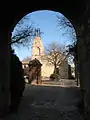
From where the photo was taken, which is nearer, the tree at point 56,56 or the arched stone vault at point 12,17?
the arched stone vault at point 12,17

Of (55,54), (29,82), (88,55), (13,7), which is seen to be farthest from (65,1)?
(55,54)

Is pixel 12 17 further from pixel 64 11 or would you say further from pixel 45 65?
pixel 45 65

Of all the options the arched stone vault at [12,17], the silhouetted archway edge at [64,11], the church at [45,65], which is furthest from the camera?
the church at [45,65]

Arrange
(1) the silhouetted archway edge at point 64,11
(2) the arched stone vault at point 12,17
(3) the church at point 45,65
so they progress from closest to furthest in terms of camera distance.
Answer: (2) the arched stone vault at point 12,17
(1) the silhouetted archway edge at point 64,11
(3) the church at point 45,65

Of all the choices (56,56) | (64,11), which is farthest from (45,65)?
(64,11)

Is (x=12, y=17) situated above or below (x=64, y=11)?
below

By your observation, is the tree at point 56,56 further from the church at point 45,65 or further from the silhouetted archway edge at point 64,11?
the silhouetted archway edge at point 64,11

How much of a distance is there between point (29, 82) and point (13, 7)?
20856mm

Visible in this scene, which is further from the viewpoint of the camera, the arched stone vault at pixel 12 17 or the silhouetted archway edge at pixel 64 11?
the silhouetted archway edge at pixel 64 11

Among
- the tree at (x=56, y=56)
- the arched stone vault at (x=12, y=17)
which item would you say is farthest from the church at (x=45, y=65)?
the arched stone vault at (x=12, y=17)

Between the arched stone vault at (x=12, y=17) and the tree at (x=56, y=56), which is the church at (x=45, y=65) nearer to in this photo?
the tree at (x=56, y=56)

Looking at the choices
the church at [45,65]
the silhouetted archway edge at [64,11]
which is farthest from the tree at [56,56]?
the silhouetted archway edge at [64,11]

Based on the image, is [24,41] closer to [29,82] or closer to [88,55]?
[29,82]

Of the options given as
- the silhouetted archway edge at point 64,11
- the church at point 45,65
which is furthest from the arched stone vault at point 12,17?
the church at point 45,65
